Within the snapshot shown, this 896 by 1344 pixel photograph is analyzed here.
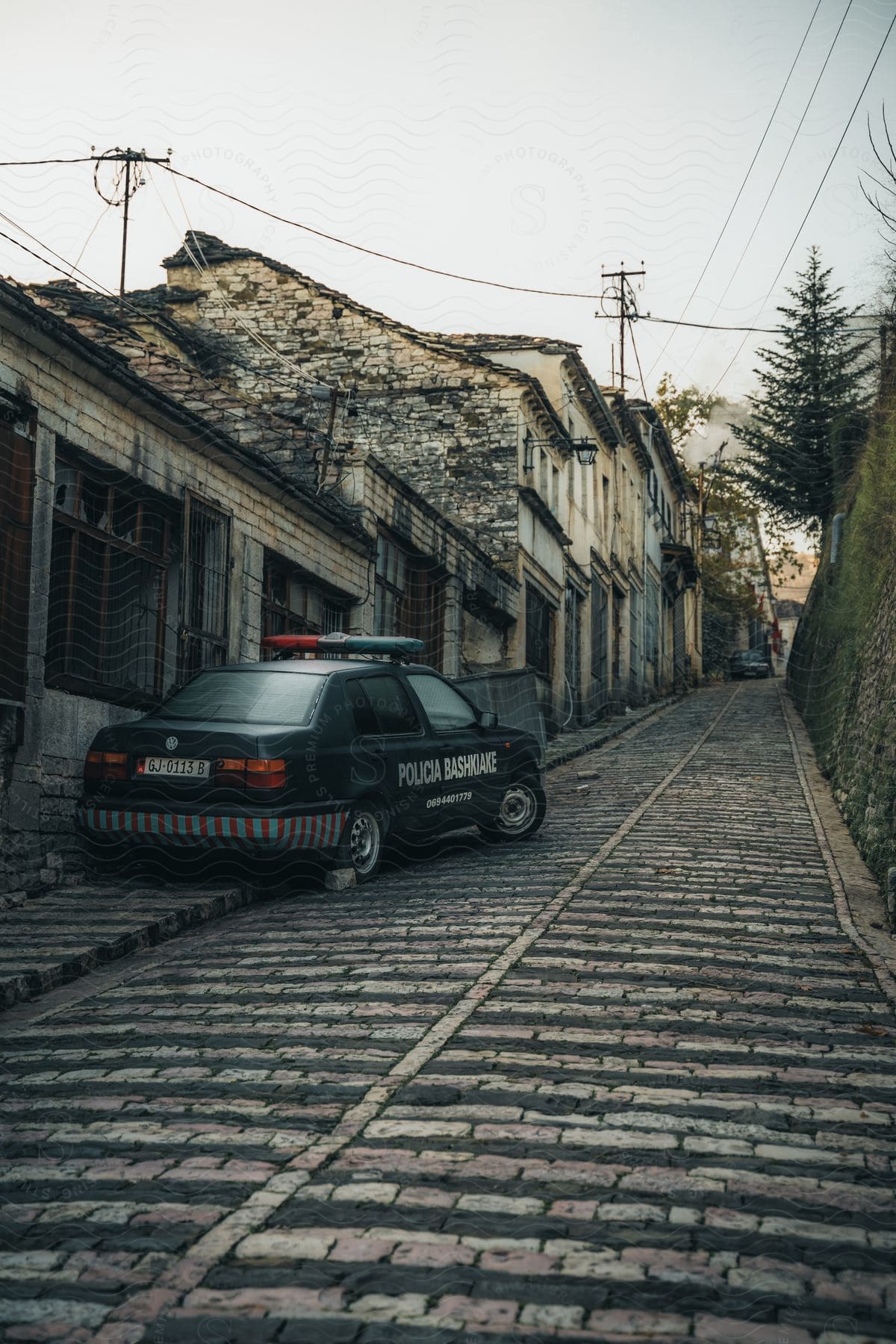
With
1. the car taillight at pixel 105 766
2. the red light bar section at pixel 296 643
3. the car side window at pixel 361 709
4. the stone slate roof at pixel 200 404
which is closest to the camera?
the car taillight at pixel 105 766

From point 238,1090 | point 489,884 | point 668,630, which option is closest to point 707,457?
point 668,630

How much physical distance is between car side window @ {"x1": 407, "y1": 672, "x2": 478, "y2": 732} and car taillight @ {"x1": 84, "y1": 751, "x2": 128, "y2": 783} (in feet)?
8.89

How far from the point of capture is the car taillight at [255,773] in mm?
9312

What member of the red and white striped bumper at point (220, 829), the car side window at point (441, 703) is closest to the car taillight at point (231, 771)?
the red and white striped bumper at point (220, 829)

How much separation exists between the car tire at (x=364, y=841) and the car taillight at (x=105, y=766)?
170 centimetres

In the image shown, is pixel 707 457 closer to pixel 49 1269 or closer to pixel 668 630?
pixel 668 630

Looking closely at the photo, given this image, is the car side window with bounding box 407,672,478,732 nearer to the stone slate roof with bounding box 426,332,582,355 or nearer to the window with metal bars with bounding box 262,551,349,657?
the window with metal bars with bounding box 262,551,349,657

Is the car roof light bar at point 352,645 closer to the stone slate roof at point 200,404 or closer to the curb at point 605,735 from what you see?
the stone slate roof at point 200,404

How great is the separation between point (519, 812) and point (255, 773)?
12.7 feet

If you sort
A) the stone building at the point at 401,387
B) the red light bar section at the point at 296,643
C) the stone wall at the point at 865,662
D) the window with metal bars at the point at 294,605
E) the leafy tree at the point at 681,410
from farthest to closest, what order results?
the leafy tree at the point at 681,410 < the stone building at the point at 401,387 < the window with metal bars at the point at 294,605 < the red light bar section at the point at 296,643 < the stone wall at the point at 865,662

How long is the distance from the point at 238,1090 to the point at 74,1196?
107 cm

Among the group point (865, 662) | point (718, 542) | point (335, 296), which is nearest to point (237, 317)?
point (335, 296)

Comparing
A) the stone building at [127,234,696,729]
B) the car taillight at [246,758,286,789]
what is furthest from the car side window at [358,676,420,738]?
the stone building at [127,234,696,729]

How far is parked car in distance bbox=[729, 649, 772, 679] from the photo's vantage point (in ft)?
190
